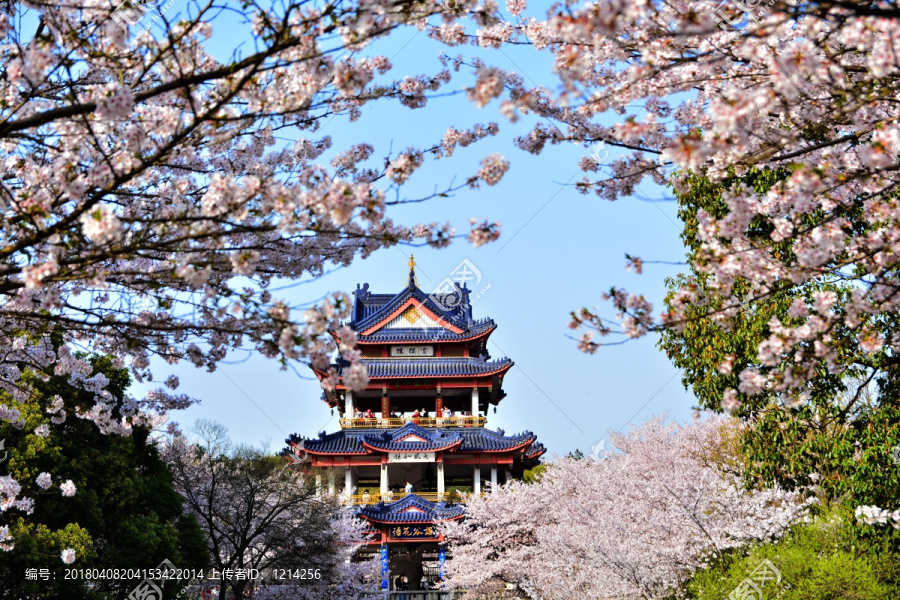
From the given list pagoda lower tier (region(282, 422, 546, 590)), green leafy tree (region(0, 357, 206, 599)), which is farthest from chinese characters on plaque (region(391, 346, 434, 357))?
green leafy tree (region(0, 357, 206, 599))

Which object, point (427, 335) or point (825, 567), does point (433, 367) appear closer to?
point (427, 335)

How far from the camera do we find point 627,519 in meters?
15.8

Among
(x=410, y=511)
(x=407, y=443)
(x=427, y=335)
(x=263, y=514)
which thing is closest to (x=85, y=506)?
(x=263, y=514)

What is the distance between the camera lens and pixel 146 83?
21.3ft

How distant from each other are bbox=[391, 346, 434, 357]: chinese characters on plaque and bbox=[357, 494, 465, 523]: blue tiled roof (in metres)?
7.14

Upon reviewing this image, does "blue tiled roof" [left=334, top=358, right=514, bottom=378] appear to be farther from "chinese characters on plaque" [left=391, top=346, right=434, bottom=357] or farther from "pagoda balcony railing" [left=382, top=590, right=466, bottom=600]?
"pagoda balcony railing" [left=382, top=590, right=466, bottom=600]

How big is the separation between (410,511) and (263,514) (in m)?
7.33

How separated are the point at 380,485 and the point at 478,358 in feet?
22.8

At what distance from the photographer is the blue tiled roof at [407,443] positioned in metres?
28.0

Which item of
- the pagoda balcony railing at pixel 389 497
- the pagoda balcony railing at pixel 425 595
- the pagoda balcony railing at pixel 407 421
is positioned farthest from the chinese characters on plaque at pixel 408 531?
the pagoda balcony railing at pixel 407 421

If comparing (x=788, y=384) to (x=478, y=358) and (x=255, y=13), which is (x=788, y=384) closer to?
(x=255, y=13)

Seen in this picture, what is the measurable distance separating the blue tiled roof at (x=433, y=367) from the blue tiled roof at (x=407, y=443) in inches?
92.0

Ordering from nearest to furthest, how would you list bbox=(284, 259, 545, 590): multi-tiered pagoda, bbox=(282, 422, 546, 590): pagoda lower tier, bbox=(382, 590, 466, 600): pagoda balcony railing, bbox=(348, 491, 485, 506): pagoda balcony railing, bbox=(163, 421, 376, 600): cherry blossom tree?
bbox=(163, 421, 376, 600): cherry blossom tree, bbox=(382, 590, 466, 600): pagoda balcony railing, bbox=(282, 422, 546, 590): pagoda lower tier, bbox=(284, 259, 545, 590): multi-tiered pagoda, bbox=(348, 491, 485, 506): pagoda balcony railing

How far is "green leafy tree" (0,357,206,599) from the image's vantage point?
39.0ft
